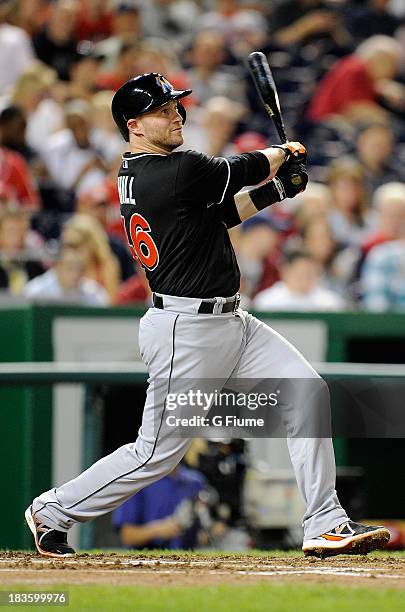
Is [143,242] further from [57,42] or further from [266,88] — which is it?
[57,42]

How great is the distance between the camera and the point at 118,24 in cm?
1277

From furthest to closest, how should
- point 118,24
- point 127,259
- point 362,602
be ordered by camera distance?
point 118,24
point 127,259
point 362,602

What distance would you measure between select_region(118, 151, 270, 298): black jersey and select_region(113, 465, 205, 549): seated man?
240cm

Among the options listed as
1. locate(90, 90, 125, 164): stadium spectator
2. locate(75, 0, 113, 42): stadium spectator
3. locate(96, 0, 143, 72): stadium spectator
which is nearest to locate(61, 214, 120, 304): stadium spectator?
locate(90, 90, 125, 164): stadium spectator

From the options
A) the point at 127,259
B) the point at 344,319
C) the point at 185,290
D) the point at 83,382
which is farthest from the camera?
the point at 127,259

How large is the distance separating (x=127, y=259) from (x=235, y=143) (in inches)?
105

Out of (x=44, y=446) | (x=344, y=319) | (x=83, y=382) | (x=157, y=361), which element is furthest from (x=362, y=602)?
(x=344, y=319)

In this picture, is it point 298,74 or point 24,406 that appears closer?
point 24,406

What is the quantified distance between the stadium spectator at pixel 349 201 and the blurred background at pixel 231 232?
0.05ft

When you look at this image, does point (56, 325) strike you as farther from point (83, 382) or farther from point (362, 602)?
point (362, 602)

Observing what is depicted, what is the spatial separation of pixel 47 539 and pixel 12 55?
7.14 m

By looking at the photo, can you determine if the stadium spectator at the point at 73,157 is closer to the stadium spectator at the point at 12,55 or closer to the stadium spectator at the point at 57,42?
the stadium spectator at the point at 12,55

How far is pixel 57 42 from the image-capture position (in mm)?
12156

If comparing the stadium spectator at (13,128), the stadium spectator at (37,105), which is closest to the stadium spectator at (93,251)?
the stadium spectator at (13,128)
